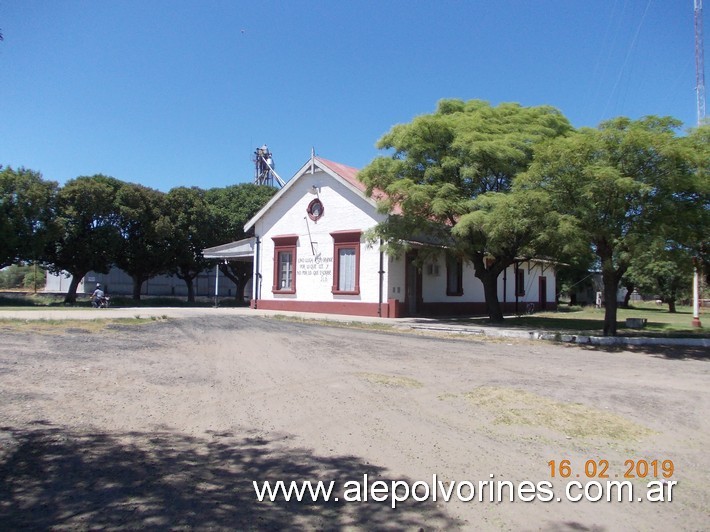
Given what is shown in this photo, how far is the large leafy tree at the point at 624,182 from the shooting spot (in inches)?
544

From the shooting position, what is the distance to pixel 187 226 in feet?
126

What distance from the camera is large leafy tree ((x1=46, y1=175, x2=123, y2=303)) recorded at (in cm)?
3347

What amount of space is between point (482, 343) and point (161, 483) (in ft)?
39.7

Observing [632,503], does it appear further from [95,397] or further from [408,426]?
[95,397]

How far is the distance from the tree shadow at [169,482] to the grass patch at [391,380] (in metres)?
3.30

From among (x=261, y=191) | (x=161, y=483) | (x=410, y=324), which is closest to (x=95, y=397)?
(x=161, y=483)

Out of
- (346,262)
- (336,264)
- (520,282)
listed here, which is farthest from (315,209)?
(520,282)

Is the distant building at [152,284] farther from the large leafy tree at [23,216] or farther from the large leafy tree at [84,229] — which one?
the large leafy tree at [23,216]

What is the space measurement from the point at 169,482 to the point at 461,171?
16.6 m

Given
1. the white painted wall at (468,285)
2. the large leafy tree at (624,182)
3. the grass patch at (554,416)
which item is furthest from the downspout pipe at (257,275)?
the grass patch at (554,416)

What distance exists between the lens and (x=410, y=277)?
84.2 feet

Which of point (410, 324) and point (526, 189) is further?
point (410, 324)

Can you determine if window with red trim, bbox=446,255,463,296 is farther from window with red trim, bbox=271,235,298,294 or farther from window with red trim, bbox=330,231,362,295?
window with red trim, bbox=271,235,298,294

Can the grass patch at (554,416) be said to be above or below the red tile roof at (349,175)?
below
